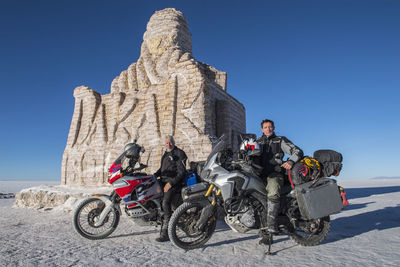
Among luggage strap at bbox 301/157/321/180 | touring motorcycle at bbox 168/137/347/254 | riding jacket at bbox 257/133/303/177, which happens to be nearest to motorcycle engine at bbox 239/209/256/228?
touring motorcycle at bbox 168/137/347/254

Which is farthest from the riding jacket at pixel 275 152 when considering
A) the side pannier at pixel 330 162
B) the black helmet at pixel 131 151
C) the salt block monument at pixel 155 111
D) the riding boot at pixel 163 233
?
the salt block monument at pixel 155 111

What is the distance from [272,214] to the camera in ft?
10.4

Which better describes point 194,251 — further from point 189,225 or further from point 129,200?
point 129,200

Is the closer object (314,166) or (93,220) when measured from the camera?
(314,166)

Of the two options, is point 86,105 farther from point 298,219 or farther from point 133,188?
point 298,219

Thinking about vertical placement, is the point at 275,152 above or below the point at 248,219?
above

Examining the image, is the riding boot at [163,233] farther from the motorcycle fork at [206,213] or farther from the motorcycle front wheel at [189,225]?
the motorcycle fork at [206,213]

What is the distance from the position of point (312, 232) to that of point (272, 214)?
0.83m

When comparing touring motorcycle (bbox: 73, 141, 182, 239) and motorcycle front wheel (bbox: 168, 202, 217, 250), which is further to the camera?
touring motorcycle (bbox: 73, 141, 182, 239)

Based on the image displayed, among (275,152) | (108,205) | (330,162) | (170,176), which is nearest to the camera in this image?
(330,162)

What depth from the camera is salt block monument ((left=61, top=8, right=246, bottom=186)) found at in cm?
779

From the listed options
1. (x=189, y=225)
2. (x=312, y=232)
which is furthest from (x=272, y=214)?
(x=189, y=225)

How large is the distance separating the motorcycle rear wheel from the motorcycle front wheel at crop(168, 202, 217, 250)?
123cm

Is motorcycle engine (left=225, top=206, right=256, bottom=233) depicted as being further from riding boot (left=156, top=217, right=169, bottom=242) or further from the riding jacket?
riding boot (left=156, top=217, right=169, bottom=242)
